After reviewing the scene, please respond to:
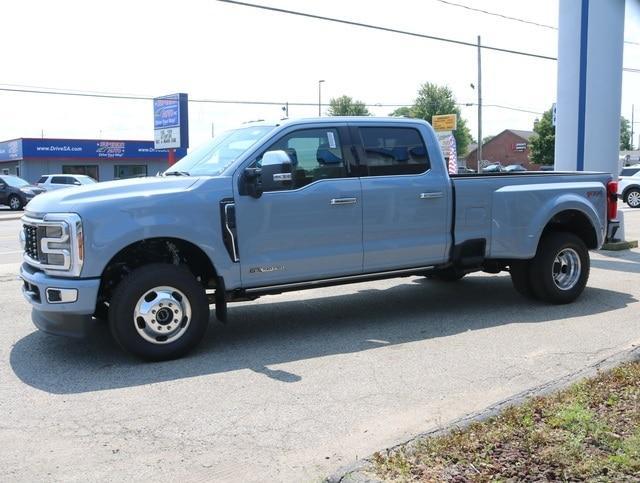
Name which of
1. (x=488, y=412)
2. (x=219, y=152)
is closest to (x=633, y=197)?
(x=219, y=152)

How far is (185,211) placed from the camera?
5.52m

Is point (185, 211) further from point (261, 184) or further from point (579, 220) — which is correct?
point (579, 220)

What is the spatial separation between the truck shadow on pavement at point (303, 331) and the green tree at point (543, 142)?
65.0 meters

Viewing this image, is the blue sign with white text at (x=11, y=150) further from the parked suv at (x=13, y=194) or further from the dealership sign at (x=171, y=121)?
the dealership sign at (x=171, y=121)

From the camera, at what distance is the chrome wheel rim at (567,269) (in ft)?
25.0

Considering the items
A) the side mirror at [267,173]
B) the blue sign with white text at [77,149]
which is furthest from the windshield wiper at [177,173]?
the blue sign with white text at [77,149]

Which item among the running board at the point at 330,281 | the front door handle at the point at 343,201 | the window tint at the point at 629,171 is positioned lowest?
the running board at the point at 330,281

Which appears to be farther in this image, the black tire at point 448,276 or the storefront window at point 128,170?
the storefront window at point 128,170

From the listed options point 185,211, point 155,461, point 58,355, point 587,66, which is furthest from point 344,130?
point 587,66

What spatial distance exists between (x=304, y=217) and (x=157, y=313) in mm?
1574

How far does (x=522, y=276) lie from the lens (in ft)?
25.2

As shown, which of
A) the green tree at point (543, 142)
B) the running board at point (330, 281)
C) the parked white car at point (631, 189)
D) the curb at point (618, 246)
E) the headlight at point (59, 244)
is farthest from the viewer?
the green tree at point (543, 142)

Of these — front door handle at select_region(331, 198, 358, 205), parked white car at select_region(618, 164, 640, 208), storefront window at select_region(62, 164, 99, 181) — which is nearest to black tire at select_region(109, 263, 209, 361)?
front door handle at select_region(331, 198, 358, 205)

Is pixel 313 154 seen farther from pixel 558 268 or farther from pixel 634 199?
pixel 634 199
